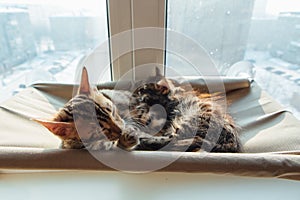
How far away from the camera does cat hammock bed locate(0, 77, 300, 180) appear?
1.93ft

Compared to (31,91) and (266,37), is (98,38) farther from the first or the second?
(266,37)

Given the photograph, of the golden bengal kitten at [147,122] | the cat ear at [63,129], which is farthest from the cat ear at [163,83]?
the cat ear at [63,129]

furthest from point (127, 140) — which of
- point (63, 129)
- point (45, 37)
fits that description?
point (45, 37)

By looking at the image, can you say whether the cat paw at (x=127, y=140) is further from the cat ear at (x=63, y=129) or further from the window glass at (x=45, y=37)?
the window glass at (x=45, y=37)

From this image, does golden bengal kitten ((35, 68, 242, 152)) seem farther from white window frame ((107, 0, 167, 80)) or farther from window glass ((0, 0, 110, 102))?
window glass ((0, 0, 110, 102))

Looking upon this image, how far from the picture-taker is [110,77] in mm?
1304

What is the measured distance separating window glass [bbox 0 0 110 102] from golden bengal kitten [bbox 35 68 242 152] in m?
0.44

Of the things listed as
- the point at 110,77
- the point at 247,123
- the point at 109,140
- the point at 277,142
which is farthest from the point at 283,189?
the point at 110,77

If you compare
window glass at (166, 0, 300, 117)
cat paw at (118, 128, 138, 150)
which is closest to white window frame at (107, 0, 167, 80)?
window glass at (166, 0, 300, 117)

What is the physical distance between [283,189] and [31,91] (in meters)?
1.09

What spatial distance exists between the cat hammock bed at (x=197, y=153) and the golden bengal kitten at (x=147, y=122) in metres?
0.06

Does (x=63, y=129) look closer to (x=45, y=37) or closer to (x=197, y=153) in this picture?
(x=197, y=153)

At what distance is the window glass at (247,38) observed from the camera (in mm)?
1179

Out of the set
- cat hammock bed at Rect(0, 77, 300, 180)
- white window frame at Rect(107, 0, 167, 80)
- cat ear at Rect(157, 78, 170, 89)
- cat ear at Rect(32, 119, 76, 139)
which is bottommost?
cat hammock bed at Rect(0, 77, 300, 180)
